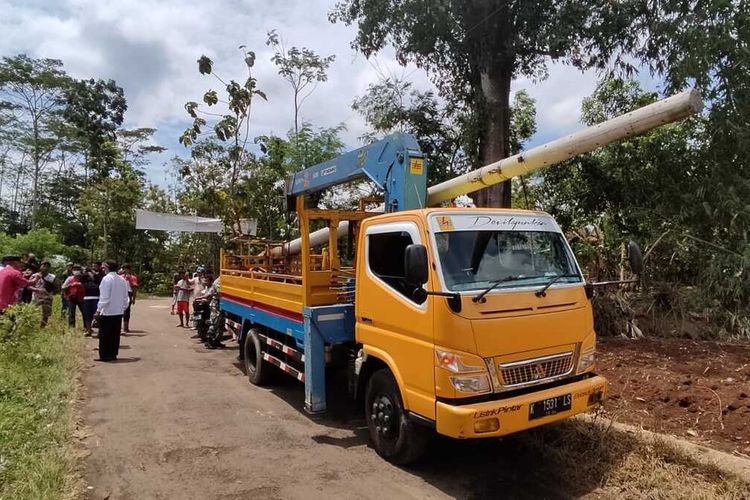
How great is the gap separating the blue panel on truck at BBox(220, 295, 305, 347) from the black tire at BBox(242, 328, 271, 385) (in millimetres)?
261

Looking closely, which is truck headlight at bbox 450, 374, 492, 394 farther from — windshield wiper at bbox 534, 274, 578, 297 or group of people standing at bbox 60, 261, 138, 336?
group of people standing at bbox 60, 261, 138, 336

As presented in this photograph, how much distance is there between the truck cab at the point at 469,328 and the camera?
3.77m

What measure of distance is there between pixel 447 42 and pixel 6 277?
9676mm

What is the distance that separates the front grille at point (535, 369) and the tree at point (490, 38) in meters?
6.53

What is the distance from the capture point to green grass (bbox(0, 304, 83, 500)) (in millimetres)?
3904

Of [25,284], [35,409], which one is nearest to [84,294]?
[25,284]

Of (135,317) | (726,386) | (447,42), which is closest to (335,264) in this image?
(726,386)

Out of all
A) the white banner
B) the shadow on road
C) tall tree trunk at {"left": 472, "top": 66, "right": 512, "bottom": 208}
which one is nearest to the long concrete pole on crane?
tall tree trunk at {"left": 472, "top": 66, "right": 512, "bottom": 208}

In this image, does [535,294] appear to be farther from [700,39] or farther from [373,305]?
[700,39]

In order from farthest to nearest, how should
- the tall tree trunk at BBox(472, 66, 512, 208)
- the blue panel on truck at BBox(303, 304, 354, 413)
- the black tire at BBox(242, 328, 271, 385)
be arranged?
1. the tall tree trunk at BBox(472, 66, 512, 208)
2. the black tire at BBox(242, 328, 271, 385)
3. the blue panel on truck at BBox(303, 304, 354, 413)

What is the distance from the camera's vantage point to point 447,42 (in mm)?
11430

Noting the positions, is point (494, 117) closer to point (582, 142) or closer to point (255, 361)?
point (582, 142)

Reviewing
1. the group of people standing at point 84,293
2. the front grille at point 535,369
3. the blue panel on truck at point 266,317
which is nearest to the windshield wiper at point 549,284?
A: the front grille at point 535,369

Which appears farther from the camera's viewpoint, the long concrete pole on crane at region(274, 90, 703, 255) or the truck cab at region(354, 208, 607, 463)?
the long concrete pole on crane at region(274, 90, 703, 255)
